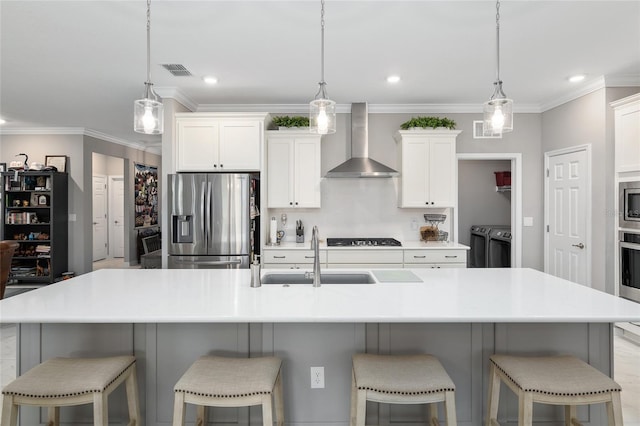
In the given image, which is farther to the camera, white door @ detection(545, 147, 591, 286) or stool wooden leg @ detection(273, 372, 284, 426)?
white door @ detection(545, 147, 591, 286)

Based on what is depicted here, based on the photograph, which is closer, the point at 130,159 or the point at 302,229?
the point at 302,229

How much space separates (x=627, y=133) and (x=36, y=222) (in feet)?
26.4

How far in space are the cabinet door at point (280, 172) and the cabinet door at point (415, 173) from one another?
4.38 ft

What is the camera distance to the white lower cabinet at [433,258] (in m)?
4.08

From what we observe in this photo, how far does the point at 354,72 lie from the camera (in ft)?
11.6

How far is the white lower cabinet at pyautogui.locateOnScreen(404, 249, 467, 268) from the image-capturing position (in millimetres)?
4082

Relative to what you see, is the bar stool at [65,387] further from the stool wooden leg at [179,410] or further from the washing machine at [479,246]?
the washing machine at [479,246]

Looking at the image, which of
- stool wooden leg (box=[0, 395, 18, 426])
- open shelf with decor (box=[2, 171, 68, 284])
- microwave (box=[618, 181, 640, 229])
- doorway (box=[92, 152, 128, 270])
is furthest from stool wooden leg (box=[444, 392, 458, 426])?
doorway (box=[92, 152, 128, 270])

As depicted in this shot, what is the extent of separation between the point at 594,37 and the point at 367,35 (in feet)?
5.73

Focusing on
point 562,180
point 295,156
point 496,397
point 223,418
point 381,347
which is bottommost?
point 223,418

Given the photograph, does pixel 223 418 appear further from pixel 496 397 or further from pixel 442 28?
pixel 442 28

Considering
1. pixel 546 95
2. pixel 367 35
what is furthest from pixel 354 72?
pixel 546 95

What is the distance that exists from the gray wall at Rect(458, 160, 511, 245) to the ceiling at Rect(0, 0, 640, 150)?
7.08ft

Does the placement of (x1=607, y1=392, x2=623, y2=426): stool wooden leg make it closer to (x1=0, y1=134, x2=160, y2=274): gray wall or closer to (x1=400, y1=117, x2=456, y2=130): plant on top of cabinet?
(x1=400, y1=117, x2=456, y2=130): plant on top of cabinet
